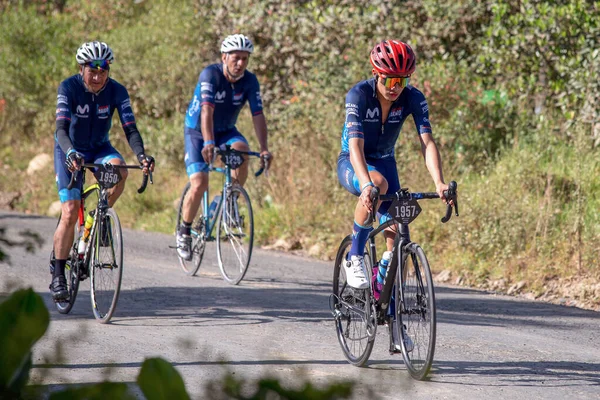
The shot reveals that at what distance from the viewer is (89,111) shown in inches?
303

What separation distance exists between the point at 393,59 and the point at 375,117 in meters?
0.52

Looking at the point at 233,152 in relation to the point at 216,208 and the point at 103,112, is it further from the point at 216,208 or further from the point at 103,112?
the point at 103,112

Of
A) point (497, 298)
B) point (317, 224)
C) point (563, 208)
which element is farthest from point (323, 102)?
point (497, 298)

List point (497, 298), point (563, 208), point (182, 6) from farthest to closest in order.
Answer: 1. point (182, 6)
2. point (563, 208)
3. point (497, 298)

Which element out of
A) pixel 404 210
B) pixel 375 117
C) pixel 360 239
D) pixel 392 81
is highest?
pixel 392 81

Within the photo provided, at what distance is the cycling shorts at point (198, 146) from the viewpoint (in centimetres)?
964

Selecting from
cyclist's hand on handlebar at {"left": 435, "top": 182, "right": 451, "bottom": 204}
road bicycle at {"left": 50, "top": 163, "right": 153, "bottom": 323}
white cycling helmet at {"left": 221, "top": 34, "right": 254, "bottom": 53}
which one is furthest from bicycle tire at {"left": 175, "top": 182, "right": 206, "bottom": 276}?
cyclist's hand on handlebar at {"left": 435, "top": 182, "right": 451, "bottom": 204}

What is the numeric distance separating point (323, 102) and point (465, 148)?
8.38 feet

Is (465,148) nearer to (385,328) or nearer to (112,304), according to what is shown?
(385,328)

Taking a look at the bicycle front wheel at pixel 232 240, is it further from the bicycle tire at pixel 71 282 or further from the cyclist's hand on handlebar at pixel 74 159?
the cyclist's hand on handlebar at pixel 74 159

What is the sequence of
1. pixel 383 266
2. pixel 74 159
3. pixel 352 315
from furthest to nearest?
1. pixel 74 159
2. pixel 352 315
3. pixel 383 266

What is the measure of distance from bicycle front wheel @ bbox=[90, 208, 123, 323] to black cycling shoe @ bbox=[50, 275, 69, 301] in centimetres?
23

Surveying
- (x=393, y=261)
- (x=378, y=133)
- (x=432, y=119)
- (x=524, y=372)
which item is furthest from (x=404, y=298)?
(x=432, y=119)

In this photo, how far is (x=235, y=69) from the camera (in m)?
9.34
